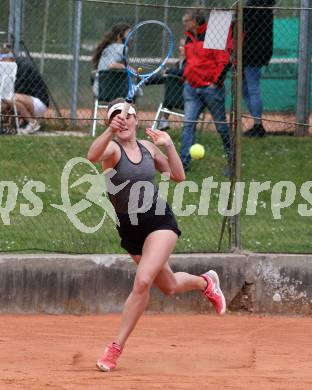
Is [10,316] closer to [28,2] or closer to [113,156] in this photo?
[113,156]

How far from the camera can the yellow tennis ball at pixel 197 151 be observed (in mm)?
12025

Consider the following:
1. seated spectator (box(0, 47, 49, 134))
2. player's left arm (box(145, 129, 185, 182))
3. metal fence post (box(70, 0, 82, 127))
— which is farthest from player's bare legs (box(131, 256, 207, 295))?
metal fence post (box(70, 0, 82, 127))

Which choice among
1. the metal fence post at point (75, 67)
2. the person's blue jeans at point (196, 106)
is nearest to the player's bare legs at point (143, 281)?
the person's blue jeans at point (196, 106)

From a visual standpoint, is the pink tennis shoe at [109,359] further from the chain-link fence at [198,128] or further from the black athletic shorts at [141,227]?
the chain-link fence at [198,128]

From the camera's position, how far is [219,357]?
313 inches

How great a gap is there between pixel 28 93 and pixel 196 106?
6.89 ft

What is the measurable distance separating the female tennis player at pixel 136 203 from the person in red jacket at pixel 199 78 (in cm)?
451

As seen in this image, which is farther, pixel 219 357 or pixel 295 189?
pixel 295 189

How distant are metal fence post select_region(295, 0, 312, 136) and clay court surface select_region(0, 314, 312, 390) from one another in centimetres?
523

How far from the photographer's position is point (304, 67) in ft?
46.7

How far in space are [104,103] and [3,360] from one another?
280 inches

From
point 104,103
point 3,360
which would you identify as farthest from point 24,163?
point 3,360

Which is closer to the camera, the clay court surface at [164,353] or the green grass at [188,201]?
the clay court surface at [164,353]

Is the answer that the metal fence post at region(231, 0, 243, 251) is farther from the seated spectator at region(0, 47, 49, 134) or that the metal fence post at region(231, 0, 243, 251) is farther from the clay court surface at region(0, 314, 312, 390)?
the seated spectator at region(0, 47, 49, 134)
